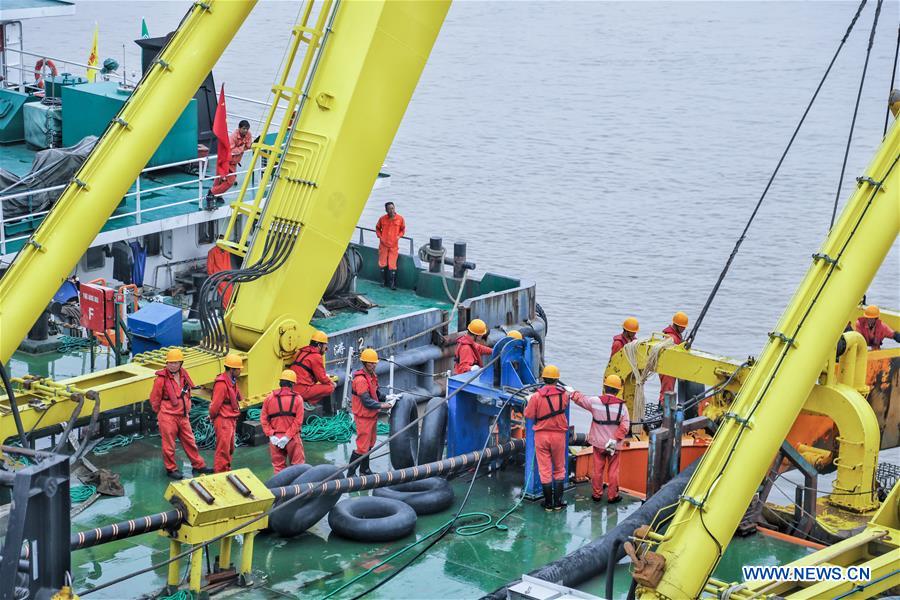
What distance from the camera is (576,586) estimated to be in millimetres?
9992

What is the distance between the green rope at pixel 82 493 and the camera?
1137cm

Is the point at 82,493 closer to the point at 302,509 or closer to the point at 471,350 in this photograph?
the point at 302,509

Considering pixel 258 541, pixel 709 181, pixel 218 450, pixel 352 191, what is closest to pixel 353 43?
pixel 352 191

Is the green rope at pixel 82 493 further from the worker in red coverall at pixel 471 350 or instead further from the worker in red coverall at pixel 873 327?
the worker in red coverall at pixel 873 327

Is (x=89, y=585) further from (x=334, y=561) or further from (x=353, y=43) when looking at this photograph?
(x=353, y=43)

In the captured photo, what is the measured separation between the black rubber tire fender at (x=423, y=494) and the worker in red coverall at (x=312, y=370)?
160 centimetres

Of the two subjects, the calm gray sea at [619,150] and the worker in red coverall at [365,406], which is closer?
the worker in red coverall at [365,406]

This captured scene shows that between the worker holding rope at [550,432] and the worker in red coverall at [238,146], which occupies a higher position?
the worker in red coverall at [238,146]

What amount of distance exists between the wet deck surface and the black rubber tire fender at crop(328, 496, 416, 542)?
0.08 metres

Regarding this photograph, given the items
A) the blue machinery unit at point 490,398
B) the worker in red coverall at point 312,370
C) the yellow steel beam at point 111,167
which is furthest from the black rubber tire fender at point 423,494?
the yellow steel beam at point 111,167

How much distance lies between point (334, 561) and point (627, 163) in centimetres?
2584

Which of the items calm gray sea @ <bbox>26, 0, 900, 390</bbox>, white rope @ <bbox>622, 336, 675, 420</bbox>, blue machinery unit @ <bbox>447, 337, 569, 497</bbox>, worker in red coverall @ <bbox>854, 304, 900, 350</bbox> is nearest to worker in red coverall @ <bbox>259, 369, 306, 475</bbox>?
blue machinery unit @ <bbox>447, 337, 569, 497</bbox>

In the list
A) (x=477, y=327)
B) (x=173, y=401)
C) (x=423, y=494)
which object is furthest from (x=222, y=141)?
(x=423, y=494)

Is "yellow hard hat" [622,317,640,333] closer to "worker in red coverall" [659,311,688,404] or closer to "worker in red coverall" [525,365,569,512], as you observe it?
"worker in red coverall" [659,311,688,404]
